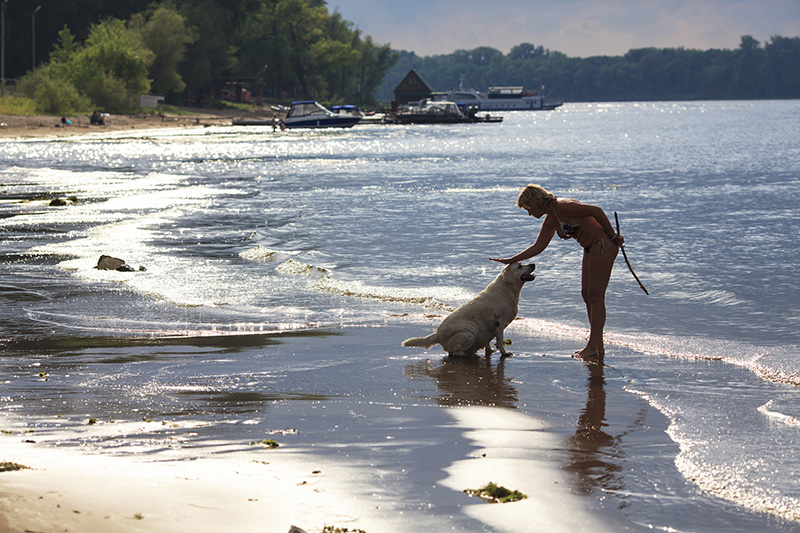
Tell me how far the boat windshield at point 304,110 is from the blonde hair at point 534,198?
84615 millimetres

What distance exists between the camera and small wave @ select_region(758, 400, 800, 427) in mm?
6754

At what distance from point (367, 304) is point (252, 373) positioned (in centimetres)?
426

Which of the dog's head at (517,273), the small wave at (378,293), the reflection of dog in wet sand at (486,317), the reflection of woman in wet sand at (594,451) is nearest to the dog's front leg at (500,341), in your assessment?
the reflection of dog in wet sand at (486,317)

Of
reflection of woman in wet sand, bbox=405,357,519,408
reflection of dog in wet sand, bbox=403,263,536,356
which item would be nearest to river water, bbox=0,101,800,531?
reflection of woman in wet sand, bbox=405,357,519,408

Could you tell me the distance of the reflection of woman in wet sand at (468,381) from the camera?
287 inches

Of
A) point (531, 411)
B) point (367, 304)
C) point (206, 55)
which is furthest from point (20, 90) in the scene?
point (531, 411)

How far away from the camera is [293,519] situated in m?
4.55

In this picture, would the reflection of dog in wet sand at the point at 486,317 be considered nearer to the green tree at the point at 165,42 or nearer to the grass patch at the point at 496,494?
the grass patch at the point at 496,494

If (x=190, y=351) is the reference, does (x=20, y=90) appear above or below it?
above

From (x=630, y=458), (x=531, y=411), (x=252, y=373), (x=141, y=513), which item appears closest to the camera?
(x=141, y=513)

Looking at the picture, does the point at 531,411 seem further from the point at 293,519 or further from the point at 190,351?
the point at 190,351

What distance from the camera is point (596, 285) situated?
28.6ft

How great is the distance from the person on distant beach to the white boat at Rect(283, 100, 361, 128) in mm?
82867

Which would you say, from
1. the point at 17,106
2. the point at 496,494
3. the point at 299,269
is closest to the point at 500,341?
the point at 496,494
